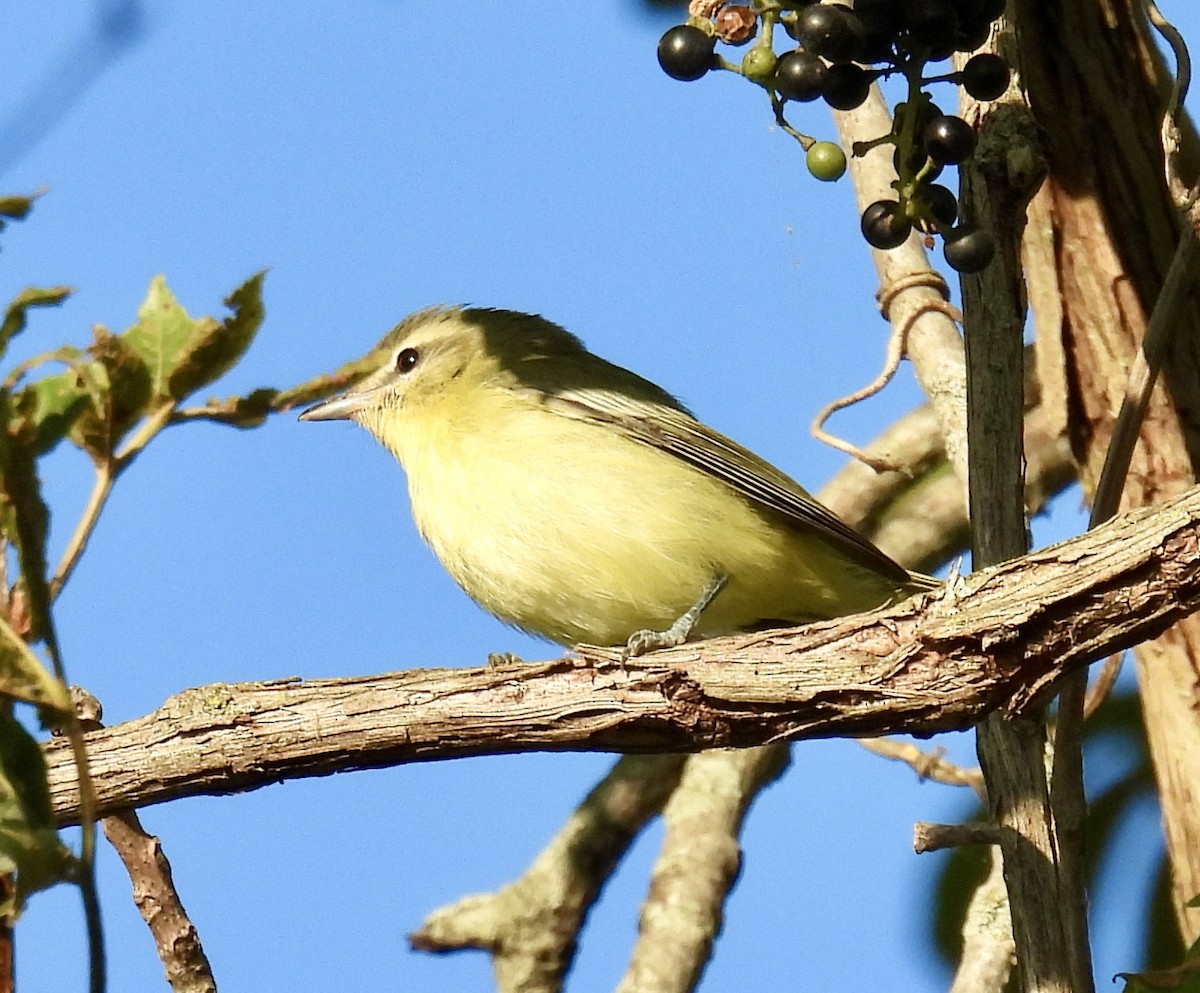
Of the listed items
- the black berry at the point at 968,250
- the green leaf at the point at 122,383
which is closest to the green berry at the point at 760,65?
the black berry at the point at 968,250

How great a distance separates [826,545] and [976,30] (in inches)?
93.9

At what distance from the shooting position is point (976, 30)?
10.4 feet

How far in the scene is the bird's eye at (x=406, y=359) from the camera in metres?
6.13

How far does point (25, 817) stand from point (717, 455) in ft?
12.6

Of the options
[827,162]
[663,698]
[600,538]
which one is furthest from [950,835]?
[600,538]

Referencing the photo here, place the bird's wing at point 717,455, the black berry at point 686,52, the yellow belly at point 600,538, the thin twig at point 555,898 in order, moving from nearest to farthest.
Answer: the black berry at point 686,52, the yellow belly at point 600,538, the bird's wing at point 717,455, the thin twig at point 555,898

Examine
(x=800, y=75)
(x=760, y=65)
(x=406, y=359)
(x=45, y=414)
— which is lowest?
(x=45, y=414)

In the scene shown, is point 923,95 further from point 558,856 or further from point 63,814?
point 558,856

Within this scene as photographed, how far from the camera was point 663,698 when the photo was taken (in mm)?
3115

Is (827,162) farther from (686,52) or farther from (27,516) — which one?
(27,516)

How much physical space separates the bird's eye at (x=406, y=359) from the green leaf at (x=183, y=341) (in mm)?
3852

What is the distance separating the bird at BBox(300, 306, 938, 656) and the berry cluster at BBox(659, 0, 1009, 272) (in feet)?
5.84

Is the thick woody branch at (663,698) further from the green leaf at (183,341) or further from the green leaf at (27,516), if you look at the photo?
the green leaf at (27,516)

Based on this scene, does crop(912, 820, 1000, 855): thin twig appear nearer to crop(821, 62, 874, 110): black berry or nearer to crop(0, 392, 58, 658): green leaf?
crop(821, 62, 874, 110): black berry
